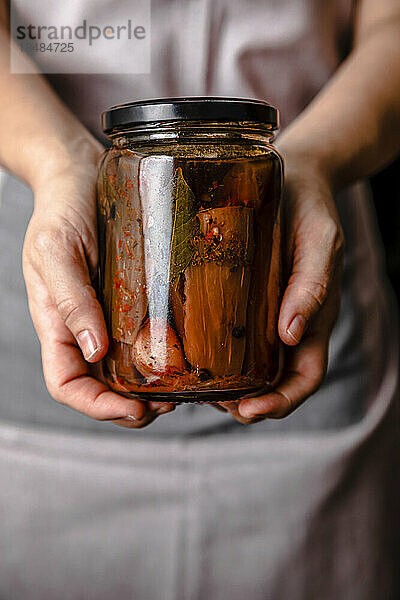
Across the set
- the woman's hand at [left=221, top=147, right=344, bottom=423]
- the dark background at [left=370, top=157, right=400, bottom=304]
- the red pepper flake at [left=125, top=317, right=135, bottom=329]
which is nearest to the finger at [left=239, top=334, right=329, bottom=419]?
the woman's hand at [left=221, top=147, right=344, bottom=423]

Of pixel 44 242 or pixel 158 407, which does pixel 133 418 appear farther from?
pixel 44 242

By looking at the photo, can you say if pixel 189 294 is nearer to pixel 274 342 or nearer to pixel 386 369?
pixel 274 342

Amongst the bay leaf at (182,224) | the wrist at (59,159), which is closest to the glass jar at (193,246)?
the bay leaf at (182,224)

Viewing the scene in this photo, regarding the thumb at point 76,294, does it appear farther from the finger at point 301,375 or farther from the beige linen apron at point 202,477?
the beige linen apron at point 202,477

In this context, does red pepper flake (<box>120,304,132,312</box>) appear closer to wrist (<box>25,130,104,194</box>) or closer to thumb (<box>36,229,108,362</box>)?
thumb (<box>36,229,108,362</box>)

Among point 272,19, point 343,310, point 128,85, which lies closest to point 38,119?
point 128,85

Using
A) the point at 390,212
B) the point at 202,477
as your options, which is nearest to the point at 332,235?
the point at 202,477
